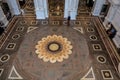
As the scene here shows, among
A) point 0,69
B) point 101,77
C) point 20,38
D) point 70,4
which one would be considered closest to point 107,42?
point 101,77

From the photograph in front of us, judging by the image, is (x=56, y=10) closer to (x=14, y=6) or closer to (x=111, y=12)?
(x=14, y=6)

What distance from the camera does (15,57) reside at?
665 cm

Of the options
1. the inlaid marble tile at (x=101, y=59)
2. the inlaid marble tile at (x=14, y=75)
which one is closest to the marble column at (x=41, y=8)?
the inlaid marble tile at (x=14, y=75)

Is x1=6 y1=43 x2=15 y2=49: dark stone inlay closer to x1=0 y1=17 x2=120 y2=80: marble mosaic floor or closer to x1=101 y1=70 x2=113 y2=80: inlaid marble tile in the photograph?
x1=0 y1=17 x2=120 y2=80: marble mosaic floor

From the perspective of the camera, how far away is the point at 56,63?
635 centimetres

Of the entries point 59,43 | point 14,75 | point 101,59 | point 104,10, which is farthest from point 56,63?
point 104,10

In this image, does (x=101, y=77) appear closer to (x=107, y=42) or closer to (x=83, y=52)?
(x=83, y=52)

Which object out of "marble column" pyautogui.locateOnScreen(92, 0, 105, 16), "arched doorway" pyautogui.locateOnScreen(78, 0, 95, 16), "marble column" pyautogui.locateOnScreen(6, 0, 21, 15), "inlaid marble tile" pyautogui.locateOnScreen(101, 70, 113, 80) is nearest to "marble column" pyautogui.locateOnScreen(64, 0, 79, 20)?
"arched doorway" pyautogui.locateOnScreen(78, 0, 95, 16)

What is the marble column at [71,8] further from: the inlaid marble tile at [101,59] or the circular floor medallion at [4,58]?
the circular floor medallion at [4,58]

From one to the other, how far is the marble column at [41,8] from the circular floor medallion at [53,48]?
7.77 ft

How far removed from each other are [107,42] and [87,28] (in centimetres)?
183

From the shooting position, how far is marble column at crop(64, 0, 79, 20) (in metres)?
8.48

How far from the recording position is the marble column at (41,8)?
848cm

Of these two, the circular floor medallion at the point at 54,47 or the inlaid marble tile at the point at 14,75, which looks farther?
the circular floor medallion at the point at 54,47
